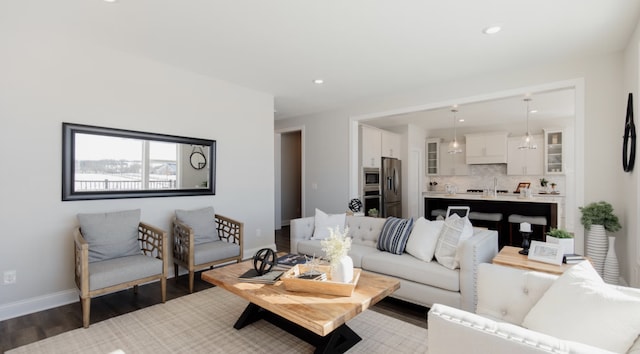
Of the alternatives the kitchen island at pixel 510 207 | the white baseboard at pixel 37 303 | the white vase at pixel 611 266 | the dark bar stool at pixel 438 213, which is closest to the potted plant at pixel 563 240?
the white vase at pixel 611 266

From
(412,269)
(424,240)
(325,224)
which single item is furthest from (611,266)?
(325,224)

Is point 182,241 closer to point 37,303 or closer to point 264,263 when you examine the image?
point 37,303

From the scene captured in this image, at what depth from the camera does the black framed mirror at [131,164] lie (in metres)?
3.00

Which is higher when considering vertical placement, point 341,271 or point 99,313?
point 341,271

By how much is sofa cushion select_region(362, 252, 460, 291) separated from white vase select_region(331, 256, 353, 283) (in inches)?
37.3

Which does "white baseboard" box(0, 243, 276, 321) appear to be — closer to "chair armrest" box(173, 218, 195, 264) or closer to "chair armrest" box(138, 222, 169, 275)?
"chair armrest" box(138, 222, 169, 275)

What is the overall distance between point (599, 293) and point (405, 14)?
227 centimetres

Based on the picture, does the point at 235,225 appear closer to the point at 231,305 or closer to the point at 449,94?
the point at 231,305

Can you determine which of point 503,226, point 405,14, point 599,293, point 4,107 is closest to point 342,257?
point 599,293

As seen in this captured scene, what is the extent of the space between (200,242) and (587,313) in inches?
136

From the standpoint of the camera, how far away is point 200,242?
11.9 ft

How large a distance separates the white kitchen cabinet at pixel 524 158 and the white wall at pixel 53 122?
699cm

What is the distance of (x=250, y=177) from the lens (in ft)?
15.2

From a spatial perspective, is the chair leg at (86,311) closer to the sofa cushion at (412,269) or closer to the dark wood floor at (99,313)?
the dark wood floor at (99,313)
